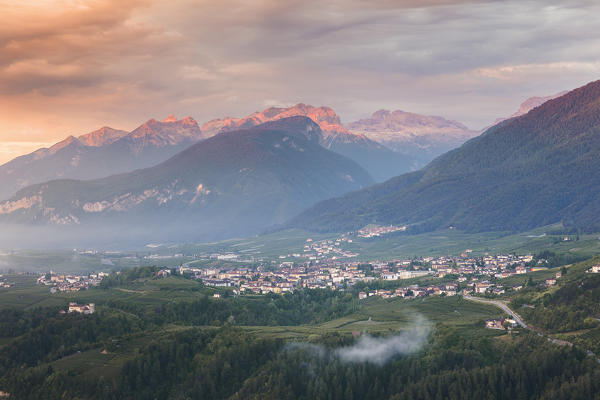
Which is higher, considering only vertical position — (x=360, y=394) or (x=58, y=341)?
(x=58, y=341)

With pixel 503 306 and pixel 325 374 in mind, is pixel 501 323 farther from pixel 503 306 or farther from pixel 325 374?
pixel 325 374

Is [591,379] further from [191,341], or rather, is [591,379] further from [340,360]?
[191,341]

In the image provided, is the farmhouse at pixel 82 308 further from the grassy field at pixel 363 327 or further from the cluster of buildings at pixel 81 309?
the grassy field at pixel 363 327

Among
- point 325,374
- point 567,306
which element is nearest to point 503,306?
point 567,306

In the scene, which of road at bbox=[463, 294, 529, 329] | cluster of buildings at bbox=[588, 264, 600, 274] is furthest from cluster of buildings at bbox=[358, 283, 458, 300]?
cluster of buildings at bbox=[588, 264, 600, 274]

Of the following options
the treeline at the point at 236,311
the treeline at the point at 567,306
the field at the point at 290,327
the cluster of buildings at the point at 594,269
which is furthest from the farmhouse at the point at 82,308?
the cluster of buildings at the point at 594,269

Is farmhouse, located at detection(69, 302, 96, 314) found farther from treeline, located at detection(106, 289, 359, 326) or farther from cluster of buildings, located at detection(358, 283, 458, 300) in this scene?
cluster of buildings, located at detection(358, 283, 458, 300)

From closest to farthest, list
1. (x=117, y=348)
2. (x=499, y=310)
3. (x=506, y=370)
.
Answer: (x=506, y=370) → (x=117, y=348) → (x=499, y=310)

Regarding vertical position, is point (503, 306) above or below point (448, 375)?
above

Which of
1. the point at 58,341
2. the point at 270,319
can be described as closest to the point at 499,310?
the point at 270,319

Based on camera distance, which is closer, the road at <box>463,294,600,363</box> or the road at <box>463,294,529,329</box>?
the road at <box>463,294,600,363</box>

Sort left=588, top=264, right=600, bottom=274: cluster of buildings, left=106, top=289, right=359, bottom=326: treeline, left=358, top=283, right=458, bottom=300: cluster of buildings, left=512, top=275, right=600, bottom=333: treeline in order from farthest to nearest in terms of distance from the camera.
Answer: left=358, top=283, right=458, bottom=300: cluster of buildings, left=106, top=289, right=359, bottom=326: treeline, left=588, top=264, right=600, bottom=274: cluster of buildings, left=512, top=275, right=600, bottom=333: treeline
